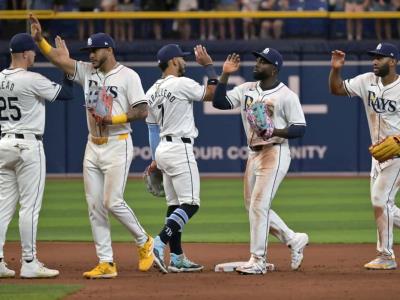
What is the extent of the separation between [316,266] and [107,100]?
2.58m

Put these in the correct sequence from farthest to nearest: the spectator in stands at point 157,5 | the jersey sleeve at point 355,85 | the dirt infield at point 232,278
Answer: the spectator in stands at point 157,5 < the jersey sleeve at point 355,85 < the dirt infield at point 232,278

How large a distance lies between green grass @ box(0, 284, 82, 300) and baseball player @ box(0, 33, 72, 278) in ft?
1.86

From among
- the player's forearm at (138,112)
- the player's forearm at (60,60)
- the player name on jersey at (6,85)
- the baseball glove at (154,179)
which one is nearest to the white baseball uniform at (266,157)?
the player's forearm at (138,112)

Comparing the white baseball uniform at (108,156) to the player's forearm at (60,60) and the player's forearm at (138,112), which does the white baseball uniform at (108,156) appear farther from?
the player's forearm at (60,60)

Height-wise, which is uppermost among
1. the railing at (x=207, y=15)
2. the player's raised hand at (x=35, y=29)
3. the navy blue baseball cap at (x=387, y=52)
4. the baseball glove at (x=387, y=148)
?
the player's raised hand at (x=35, y=29)

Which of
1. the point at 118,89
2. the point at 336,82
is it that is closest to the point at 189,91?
the point at 118,89

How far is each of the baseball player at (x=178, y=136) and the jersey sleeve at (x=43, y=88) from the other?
1033mm

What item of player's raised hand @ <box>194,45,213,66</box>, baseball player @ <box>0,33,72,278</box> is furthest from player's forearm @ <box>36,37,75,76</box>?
player's raised hand @ <box>194,45,213,66</box>

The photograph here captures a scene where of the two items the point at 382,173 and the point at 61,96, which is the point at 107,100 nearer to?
the point at 61,96

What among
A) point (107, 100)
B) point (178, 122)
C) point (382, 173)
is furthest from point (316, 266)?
point (107, 100)

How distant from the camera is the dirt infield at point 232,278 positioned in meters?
8.52

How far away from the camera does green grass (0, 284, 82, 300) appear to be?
835 cm

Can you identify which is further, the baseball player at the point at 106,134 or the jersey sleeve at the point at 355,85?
the jersey sleeve at the point at 355,85

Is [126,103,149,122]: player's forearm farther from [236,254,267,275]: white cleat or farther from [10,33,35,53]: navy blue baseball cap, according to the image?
[236,254,267,275]: white cleat
